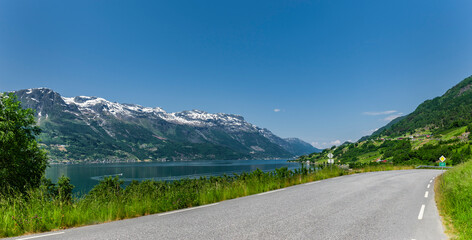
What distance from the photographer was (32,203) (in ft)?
26.6

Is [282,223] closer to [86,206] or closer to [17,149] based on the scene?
[86,206]

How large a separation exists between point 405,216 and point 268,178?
928cm

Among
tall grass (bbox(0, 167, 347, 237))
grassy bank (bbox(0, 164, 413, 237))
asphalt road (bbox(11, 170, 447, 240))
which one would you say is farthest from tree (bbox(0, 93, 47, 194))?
asphalt road (bbox(11, 170, 447, 240))

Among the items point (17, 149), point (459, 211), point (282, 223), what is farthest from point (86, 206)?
point (17, 149)

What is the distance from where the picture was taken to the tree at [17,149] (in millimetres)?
17828

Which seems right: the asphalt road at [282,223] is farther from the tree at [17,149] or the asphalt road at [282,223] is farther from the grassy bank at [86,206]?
the tree at [17,149]

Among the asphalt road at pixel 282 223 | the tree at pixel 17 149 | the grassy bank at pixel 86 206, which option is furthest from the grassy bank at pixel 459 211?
the tree at pixel 17 149

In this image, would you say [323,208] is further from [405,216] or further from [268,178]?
[268,178]

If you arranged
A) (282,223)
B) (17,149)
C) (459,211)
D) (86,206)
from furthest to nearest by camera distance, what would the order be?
(17,149)
(86,206)
(459,211)
(282,223)

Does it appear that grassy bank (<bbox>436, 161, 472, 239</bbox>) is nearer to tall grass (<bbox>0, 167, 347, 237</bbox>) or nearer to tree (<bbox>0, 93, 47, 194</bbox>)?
tall grass (<bbox>0, 167, 347, 237</bbox>)

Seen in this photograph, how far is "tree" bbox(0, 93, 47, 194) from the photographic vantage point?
17.8 meters

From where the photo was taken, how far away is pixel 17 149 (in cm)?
1908

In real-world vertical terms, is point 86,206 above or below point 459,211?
above

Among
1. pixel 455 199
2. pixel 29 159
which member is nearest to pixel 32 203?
pixel 455 199
